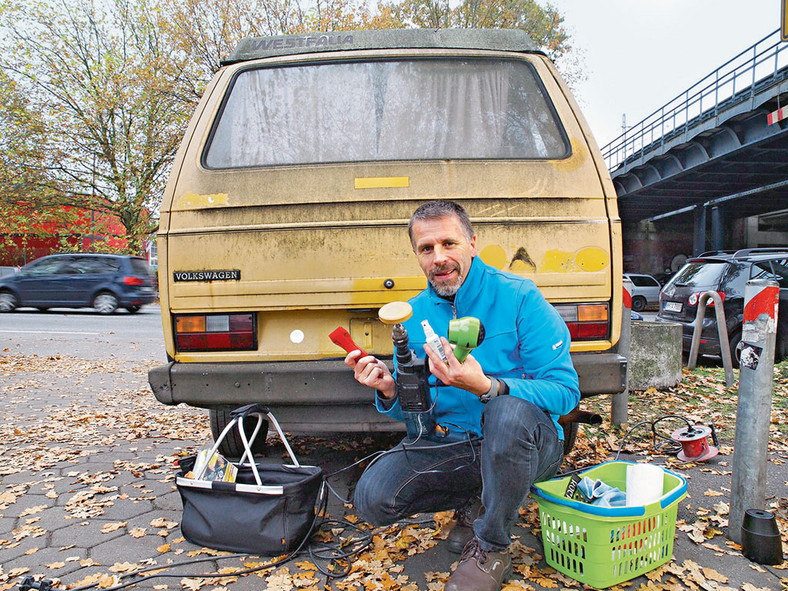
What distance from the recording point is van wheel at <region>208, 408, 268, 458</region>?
12.1 ft

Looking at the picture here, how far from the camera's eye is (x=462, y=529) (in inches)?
112

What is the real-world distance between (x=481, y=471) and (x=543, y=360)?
50cm

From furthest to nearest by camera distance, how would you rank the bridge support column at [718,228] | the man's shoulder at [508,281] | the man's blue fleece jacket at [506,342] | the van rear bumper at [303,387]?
the bridge support column at [718,228] → the van rear bumper at [303,387] → the man's shoulder at [508,281] → the man's blue fleece jacket at [506,342]

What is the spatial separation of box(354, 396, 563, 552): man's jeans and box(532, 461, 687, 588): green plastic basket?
6.5 inches

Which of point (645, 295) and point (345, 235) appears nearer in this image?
point (345, 235)

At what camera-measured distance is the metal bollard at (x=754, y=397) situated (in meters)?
2.79

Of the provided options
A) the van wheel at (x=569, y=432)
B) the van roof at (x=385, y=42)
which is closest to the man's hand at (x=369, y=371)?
the van wheel at (x=569, y=432)

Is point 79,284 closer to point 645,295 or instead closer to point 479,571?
point 479,571

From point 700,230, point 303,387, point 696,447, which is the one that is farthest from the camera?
point 700,230

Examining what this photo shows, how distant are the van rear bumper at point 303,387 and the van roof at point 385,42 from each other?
184 cm

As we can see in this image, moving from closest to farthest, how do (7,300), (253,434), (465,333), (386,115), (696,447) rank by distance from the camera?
1. (465,333)
2. (253,434)
3. (386,115)
4. (696,447)
5. (7,300)

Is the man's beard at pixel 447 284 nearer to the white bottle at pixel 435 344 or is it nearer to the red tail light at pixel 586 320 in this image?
the white bottle at pixel 435 344

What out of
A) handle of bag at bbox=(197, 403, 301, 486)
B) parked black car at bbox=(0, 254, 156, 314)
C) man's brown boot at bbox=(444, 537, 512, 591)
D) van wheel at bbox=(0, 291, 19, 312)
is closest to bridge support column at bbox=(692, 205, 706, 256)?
parked black car at bbox=(0, 254, 156, 314)

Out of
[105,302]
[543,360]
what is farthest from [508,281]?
[105,302]
